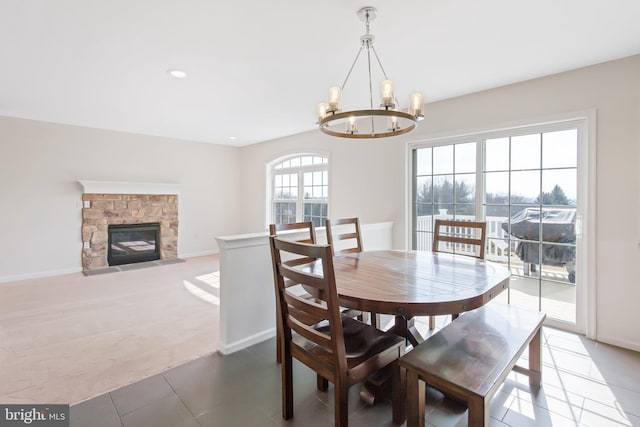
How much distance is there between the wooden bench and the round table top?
260 mm

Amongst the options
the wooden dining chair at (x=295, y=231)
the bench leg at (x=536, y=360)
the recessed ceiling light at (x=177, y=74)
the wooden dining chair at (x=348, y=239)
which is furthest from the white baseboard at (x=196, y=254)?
the bench leg at (x=536, y=360)

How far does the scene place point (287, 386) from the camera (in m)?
1.68

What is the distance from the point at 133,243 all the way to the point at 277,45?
4.96 metres

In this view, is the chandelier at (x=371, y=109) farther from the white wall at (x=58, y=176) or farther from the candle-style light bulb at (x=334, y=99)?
the white wall at (x=58, y=176)

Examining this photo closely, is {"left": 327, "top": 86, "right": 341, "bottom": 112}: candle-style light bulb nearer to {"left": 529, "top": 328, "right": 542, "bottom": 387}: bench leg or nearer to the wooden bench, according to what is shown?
the wooden bench

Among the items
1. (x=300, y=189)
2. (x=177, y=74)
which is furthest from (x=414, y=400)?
(x=300, y=189)

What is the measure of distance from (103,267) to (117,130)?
95.6 inches

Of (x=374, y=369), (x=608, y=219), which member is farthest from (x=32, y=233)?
(x=608, y=219)

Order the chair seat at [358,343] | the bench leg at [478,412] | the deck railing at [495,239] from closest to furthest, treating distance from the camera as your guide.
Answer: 1. the bench leg at [478,412]
2. the chair seat at [358,343]
3. the deck railing at [495,239]

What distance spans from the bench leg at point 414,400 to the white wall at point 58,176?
19.0 ft

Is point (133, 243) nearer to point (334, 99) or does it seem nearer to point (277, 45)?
point (277, 45)

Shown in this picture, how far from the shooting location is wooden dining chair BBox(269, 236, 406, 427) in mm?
1355

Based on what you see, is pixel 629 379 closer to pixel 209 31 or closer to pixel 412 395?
pixel 412 395
